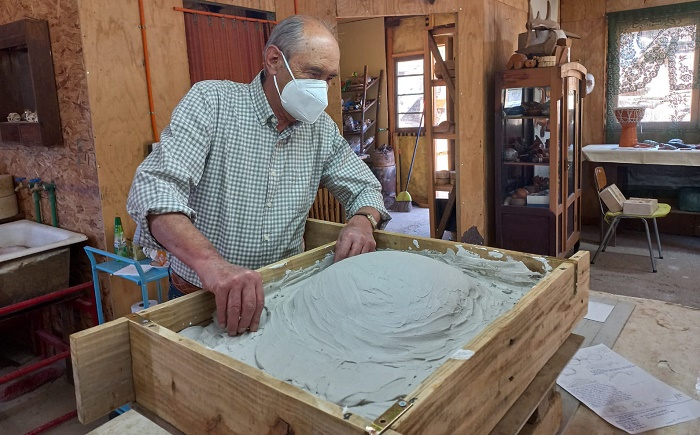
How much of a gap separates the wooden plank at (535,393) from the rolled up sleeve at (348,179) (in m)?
0.77

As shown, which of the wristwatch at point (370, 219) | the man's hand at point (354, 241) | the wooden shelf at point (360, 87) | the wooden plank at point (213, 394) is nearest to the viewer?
the wooden plank at point (213, 394)

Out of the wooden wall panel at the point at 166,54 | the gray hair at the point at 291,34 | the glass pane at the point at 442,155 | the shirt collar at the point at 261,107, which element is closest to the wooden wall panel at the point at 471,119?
the wooden wall panel at the point at 166,54

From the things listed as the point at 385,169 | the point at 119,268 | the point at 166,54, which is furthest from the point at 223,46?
the point at 385,169

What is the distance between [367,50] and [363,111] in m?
0.99

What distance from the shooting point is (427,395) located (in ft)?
2.44

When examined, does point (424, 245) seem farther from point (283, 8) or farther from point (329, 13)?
point (329, 13)

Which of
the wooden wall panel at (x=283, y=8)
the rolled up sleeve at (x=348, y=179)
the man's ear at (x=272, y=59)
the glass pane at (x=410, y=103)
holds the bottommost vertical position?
the rolled up sleeve at (x=348, y=179)

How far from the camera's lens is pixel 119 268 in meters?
2.79

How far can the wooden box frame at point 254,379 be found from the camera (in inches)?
30.0

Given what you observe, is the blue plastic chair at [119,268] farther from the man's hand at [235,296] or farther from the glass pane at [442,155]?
the glass pane at [442,155]

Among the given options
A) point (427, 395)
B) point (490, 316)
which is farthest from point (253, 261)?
point (427, 395)

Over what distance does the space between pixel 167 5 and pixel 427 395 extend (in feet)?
10.0

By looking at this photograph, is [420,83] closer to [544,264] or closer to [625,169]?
[625,169]

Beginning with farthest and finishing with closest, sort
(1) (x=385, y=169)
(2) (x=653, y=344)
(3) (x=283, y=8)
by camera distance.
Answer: (1) (x=385, y=169) → (3) (x=283, y=8) → (2) (x=653, y=344)
